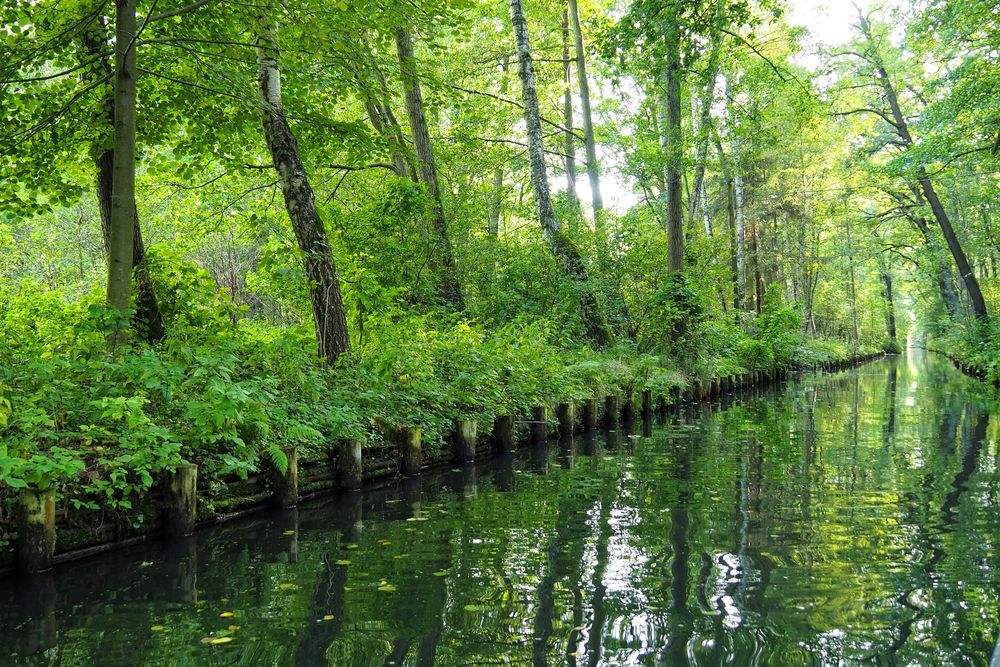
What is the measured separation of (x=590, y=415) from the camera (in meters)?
13.3

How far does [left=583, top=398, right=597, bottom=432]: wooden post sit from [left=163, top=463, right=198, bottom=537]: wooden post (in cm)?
841

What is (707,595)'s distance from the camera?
4262 millimetres

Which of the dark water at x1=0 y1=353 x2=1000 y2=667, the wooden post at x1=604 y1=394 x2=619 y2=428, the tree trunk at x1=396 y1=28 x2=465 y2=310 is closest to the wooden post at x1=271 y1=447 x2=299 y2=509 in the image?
the dark water at x1=0 y1=353 x2=1000 y2=667

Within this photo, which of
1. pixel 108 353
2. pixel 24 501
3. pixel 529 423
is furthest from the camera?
pixel 529 423

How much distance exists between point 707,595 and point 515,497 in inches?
133

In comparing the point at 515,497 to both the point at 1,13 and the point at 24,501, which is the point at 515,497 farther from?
the point at 1,13

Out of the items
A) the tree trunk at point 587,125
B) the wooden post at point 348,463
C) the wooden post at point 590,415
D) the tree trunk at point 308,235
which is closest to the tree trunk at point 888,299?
the tree trunk at point 587,125

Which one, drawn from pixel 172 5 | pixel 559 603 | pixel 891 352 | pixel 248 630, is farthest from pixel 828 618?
pixel 891 352

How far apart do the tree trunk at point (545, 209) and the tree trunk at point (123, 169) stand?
11380 millimetres

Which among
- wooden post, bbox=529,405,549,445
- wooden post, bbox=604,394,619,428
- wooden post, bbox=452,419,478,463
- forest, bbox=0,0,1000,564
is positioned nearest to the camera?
forest, bbox=0,0,1000,564

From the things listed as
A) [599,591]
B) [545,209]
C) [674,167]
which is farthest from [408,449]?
[674,167]

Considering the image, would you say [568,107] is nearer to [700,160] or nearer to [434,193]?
[700,160]

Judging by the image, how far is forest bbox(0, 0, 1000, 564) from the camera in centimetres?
644

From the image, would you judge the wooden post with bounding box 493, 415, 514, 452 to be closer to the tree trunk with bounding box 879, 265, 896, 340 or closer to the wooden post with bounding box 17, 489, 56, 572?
the wooden post with bounding box 17, 489, 56, 572
